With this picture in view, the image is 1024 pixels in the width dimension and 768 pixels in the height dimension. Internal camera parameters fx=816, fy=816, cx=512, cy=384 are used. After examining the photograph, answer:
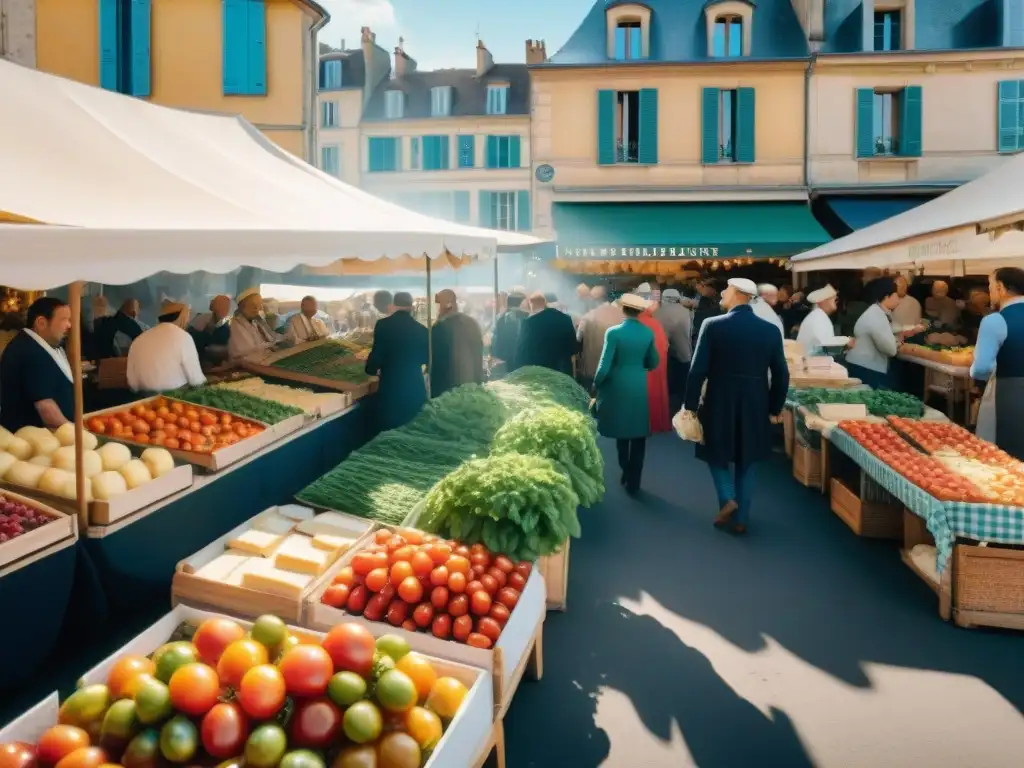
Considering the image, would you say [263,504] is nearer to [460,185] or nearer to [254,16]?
[254,16]

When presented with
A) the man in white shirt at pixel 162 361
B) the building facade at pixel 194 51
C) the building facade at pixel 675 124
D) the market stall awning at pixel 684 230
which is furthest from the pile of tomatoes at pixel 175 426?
the building facade at pixel 675 124

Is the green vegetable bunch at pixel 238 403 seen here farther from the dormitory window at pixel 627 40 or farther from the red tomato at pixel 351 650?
the dormitory window at pixel 627 40

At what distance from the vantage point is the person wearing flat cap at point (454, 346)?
27.1ft

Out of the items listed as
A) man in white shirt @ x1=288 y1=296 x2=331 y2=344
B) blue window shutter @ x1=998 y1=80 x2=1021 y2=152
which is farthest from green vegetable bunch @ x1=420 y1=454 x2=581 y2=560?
blue window shutter @ x1=998 y1=80 x2=1021 y2=152

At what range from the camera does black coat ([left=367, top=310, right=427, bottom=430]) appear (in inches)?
291

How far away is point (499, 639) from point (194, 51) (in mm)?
13192

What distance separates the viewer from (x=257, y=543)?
380 centimetres

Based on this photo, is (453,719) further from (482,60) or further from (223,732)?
(482,60)

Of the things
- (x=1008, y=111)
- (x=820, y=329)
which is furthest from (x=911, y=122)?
(x=820, y=329)

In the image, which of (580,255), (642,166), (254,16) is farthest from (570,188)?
(254,16)

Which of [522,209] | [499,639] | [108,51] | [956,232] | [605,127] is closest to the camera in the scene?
[499,639]

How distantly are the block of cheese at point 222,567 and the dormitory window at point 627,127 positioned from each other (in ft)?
50.9

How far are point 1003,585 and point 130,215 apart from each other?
197 inches

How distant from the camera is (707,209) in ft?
57.1
